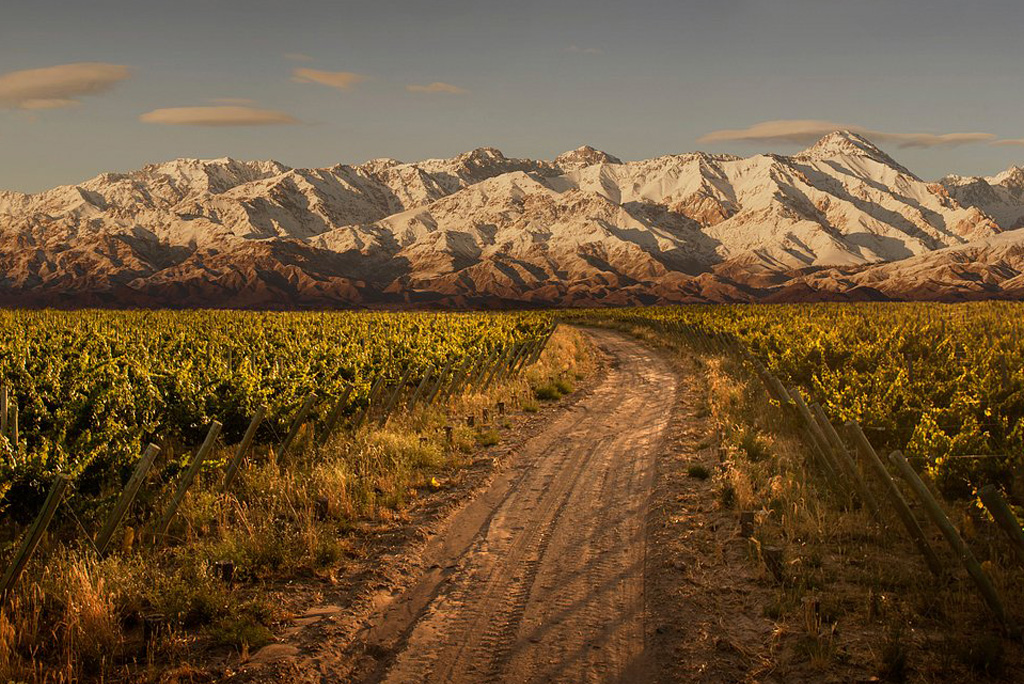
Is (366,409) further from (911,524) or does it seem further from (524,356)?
(524,356)

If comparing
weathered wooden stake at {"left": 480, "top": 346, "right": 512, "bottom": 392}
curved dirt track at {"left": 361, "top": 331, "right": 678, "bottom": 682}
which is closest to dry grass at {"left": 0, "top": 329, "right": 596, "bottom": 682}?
curved dirt track at {"left": 361, "top": 331, "right": 678, "bottom": 682}

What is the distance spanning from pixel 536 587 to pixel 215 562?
3.80 metres

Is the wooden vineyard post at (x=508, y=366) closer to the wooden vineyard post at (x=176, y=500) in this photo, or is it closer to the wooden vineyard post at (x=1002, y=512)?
the wooden vineyard post at (x=176, y=500)

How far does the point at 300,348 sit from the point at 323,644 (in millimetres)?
13662

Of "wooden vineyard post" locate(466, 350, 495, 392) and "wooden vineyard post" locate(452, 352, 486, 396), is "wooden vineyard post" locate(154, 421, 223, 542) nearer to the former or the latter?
"wooden vineyard post" locate(452, 352, 486, 396)

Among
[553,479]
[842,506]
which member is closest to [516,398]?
[553,479]

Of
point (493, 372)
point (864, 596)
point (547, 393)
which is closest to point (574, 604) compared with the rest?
point (864, 596)

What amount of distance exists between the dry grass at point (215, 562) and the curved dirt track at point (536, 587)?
4.26ft

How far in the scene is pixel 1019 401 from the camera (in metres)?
12.0

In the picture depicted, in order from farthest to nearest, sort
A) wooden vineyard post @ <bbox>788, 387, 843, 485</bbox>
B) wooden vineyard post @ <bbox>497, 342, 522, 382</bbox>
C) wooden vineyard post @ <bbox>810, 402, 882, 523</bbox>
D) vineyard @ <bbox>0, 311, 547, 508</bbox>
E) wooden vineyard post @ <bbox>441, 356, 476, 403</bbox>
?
wooden vineyard post @ <bbox>497, 342, 522, 382</bbox> → wooden vineyard post @ <bbox>441, 356, 476, 403</bbox> → wooden vineyard post @ <bbox>788, 387, 843, 485</bbox> → wooden vineyard post @ <bbox>810, 402, 882, 523</bbox> → vineyard @ <bbox>0, 311, 547, 508</bbox>

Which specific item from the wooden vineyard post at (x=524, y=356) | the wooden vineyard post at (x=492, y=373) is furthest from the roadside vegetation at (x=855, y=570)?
the wooden vineyard post at (x=524, y=356)

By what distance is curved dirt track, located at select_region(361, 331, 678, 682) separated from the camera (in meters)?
6.37

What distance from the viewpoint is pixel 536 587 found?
26.0 ft

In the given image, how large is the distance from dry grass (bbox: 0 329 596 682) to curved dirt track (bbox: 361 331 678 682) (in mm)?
1299
